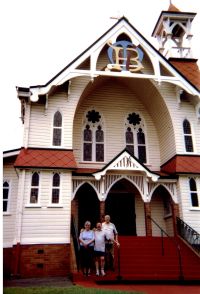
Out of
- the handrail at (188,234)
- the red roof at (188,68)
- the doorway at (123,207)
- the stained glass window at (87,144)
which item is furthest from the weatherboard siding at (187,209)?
the red roof at (188,68)

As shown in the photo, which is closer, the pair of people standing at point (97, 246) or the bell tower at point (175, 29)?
the pair of people standing at point (97, 246)

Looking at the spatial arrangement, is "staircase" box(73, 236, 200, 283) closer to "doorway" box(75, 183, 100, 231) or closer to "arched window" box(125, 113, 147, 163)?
"doorway" box(75, 183, 100, 231)

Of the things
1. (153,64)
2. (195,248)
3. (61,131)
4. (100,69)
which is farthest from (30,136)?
(195,248)

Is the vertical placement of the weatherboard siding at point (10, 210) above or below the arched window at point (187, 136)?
below

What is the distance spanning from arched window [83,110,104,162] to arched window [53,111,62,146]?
2.63 meters

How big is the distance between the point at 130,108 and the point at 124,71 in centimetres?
356

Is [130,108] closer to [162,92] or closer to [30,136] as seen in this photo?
[162,92]

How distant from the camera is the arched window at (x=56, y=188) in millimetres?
16731

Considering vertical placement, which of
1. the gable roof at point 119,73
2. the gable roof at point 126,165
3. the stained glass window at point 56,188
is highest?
the gable roof at point 119,73

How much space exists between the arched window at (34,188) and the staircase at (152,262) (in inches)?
182

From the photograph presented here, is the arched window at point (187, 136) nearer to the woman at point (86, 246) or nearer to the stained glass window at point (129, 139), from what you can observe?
the stained glass window at point (129, 139)

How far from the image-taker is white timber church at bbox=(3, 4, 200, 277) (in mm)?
16141

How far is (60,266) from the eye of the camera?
15273 mm

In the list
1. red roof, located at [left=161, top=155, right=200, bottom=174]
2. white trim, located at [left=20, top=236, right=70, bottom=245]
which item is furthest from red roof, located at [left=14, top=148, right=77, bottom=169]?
red roof, located at [left=161, top=155, right=200, bottom=174]
